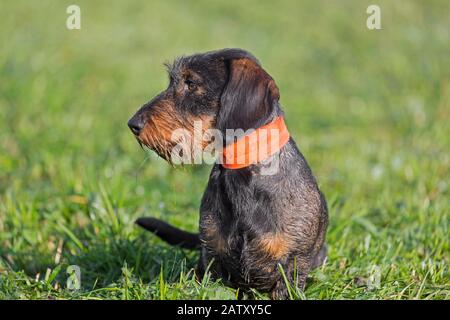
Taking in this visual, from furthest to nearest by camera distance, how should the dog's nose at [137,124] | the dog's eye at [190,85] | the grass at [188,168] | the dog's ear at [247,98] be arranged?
the grass at [188,168]
the dog's eye at [190,85]
the dog's nose at [137,124]
the dog's ear at [247,98]

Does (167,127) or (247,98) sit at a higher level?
(247,98)

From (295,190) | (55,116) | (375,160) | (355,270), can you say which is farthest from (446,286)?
(55,116)

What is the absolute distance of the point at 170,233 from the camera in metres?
4.83

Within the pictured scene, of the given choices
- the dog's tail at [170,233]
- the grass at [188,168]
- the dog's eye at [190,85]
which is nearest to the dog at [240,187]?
the dog's eye at [190,85]

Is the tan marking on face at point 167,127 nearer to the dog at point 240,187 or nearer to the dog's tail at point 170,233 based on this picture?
the dog at point 240,187

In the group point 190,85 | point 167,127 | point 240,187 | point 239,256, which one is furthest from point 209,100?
point 239,256

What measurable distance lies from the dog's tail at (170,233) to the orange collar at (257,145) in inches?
45.1

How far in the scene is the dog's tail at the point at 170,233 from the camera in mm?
4789

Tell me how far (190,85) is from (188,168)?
65cm

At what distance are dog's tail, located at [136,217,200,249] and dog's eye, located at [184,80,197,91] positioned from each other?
1.23 meters

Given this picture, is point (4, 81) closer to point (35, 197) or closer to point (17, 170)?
point (17, 170)

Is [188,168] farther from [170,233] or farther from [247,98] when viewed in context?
[247,98]

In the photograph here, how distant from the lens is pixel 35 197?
6008 mm
